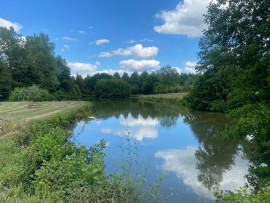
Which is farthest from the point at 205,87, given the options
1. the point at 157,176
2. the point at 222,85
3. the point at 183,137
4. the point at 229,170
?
the point at 157,176

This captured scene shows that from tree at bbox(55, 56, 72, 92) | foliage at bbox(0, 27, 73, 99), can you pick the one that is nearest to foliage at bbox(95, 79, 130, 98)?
tree at bbox(55, 56, 72, 92)

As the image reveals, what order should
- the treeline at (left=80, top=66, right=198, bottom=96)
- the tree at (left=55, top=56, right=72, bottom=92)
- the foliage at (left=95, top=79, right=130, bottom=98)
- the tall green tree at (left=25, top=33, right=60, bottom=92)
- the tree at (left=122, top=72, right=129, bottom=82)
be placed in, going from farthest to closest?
the tree at (left=122, top=72, right=129, bottom=82) < the foliage at (left=95, top=79, right=130, bottom=98) < the treeline at (left=80, top=66, right=198, bottom=96) < the tree at (left=55, top=56, right=72, bottom=92) < the tall green tree at (left=25, top=33, right=60, bottom=92)

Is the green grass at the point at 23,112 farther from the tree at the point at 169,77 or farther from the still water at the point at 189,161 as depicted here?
the tree at the point at 169,77

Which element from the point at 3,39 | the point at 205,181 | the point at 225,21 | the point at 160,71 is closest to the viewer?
the point at 205,181

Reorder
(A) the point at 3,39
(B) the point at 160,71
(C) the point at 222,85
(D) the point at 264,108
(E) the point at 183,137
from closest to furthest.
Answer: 1. (D) the point at 264,108
2. (E) the point at 183,137
3. (C) the point at 222,85
4. (A) the point at 3,39
5. (B) the point at 160,71

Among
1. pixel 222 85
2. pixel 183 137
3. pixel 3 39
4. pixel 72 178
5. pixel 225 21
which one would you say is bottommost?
pixel 183 137

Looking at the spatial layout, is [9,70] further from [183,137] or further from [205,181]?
[205,181]

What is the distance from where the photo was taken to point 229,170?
646 cm

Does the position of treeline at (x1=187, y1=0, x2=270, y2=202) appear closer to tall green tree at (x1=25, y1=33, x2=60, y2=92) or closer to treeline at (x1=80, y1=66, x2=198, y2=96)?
tall green tree at (x1=25, y1=33, x2=60, y2=92)

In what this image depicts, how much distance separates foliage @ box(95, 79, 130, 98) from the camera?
72188 mm

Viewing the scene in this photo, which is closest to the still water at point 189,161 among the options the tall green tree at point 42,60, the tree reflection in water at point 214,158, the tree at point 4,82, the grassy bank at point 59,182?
the tree reflection in water at point 214,158

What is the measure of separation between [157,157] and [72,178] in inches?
179

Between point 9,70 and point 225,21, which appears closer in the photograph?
point 225,21

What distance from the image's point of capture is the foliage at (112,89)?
72188 millimetres
